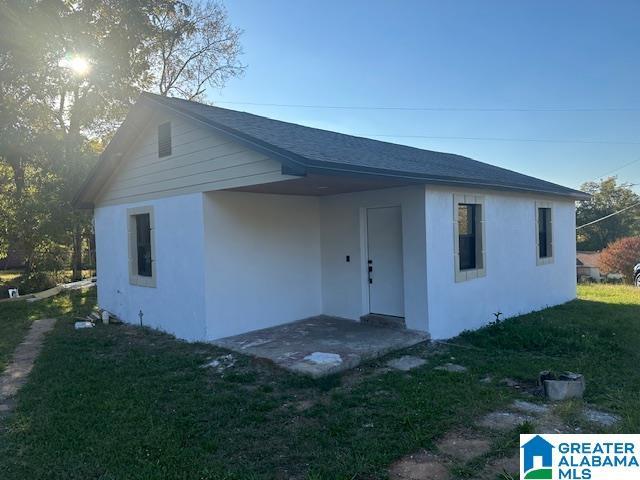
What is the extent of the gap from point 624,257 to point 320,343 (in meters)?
16.9

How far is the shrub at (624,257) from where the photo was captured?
58.9ft

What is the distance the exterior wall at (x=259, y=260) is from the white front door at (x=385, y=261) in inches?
50.4

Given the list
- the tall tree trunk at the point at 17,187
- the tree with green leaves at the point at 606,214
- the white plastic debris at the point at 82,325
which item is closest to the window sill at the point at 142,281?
the white plastic debris at the point at 82,325

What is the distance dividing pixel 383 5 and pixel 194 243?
8.15m

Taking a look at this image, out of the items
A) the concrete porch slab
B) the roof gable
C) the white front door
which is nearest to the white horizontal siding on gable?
the roof gable

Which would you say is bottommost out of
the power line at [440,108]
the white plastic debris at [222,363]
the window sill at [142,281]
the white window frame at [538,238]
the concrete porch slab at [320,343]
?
the white plastic debris at [222,363]

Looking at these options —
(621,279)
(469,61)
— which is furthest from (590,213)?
(469,61)

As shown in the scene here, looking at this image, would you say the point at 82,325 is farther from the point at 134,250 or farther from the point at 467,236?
the point at 467,236

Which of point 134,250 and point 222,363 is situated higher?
point 134,250

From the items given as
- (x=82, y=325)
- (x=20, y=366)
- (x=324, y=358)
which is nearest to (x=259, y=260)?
(x=324, y=358)

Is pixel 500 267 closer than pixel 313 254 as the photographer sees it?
Yes

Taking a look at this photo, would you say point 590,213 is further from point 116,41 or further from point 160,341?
point 160,341

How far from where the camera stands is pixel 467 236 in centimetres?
815

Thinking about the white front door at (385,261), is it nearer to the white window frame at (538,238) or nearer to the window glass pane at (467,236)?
the window glass pane at (467,236)
